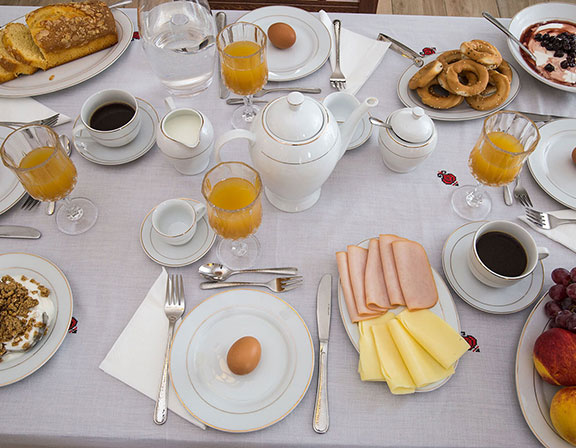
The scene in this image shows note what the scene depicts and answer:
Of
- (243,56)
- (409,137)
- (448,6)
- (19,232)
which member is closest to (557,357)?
(409,137)

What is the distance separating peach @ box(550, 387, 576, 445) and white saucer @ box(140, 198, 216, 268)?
2.29 ft

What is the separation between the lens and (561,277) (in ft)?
2.88

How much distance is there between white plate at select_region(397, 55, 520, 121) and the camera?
1176 millimetres

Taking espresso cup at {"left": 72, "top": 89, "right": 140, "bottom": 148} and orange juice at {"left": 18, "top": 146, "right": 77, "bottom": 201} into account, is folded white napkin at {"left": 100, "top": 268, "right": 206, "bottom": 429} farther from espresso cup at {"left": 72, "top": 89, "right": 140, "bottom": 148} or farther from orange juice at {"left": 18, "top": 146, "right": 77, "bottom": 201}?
espresso cup at {"left": 72, "top": 89, "right": 140, "bottom": 148}

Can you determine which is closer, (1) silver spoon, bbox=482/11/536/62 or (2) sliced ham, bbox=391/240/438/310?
(2) sliced ham, bbox=391/240/438/310

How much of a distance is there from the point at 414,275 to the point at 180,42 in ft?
2.95

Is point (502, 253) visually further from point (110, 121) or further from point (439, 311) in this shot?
point (110, 121)

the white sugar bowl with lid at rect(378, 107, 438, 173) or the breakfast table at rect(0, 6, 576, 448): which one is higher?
the white sugar bowl with lid at rect(378, 107, 438, 173)

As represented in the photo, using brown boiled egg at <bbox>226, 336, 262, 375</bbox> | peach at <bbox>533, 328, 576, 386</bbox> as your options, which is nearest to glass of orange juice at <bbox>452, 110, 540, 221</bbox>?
peach at <bbox>533, 328, 576, 386</bbox>

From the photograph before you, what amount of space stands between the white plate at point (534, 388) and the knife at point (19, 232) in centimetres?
101

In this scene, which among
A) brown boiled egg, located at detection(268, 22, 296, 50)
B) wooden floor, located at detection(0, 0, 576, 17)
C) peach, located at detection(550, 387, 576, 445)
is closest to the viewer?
peach, located at detection(550, 387, 576, 445)

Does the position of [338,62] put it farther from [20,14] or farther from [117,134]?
[20,14]

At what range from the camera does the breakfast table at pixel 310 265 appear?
81 centimetres

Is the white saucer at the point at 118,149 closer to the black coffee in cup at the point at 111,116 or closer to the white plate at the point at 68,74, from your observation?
the black coffee in cup at the point at 111,116
